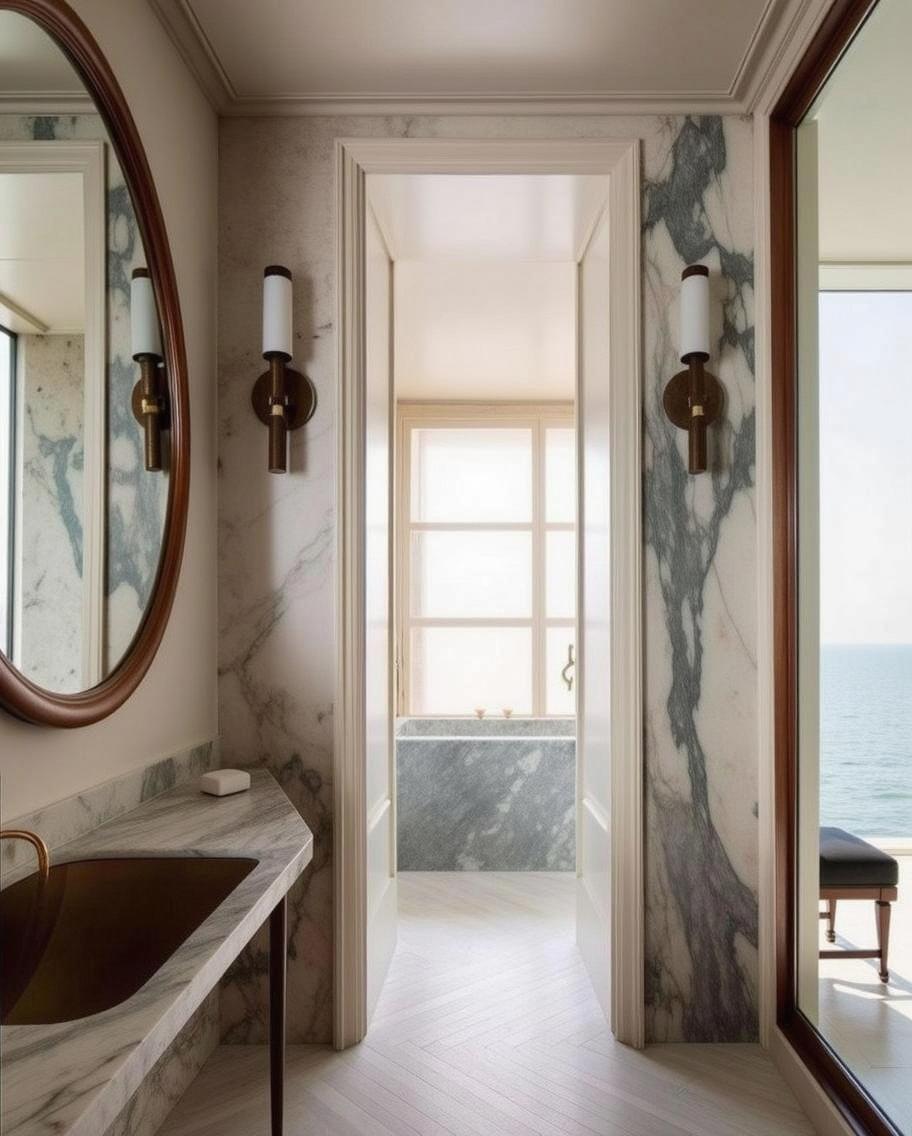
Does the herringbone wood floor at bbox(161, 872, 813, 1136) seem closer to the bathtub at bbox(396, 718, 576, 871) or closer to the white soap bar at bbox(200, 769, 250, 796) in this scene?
the white soap bar at bbox(200, 769, 250, 796)

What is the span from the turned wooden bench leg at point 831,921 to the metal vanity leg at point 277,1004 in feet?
4.02

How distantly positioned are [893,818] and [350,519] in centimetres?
149

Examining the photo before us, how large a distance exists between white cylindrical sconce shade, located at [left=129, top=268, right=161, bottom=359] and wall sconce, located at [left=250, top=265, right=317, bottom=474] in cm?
41

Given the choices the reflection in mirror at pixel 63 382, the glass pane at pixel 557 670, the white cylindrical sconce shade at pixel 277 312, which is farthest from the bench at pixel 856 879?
the glass pane at pixel 557 670

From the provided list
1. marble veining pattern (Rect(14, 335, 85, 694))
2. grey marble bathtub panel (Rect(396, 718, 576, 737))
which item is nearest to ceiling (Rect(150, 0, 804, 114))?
marble veining pattern (Rect(14, 335, 85, 694))

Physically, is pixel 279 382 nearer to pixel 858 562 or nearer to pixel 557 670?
pixel 858 562

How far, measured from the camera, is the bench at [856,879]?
1778 millimetres

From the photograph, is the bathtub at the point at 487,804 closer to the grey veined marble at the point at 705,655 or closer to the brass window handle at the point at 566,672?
the brass window handle at the point at 566,672

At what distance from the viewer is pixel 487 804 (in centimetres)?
404

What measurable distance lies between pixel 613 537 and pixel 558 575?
10.00 ft

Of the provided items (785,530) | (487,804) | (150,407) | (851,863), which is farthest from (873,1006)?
(487,804)

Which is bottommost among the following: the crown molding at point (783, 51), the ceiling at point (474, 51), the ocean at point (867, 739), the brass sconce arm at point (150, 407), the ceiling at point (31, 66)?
the ocean at point (867, 739)

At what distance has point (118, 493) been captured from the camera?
181 cm

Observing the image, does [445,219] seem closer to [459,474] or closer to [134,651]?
[134,651]
